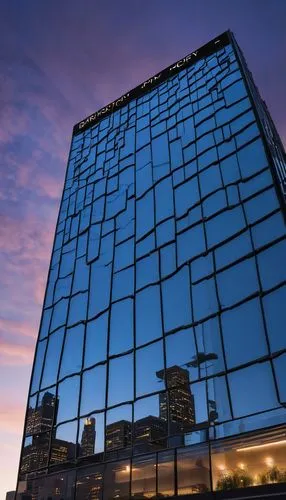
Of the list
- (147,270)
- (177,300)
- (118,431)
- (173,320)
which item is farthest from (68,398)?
(177,300)

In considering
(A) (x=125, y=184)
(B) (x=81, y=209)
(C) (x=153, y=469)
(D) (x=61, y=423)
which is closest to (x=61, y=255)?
(B) (x=81, y=209)

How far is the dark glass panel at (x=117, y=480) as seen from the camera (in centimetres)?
1791

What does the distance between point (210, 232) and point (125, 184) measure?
385 inches

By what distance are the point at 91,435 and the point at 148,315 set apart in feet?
20.1

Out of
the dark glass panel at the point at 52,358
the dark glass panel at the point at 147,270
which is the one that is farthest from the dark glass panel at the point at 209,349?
the dark glass panel at the point at 52,358

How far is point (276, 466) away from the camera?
1429 cm

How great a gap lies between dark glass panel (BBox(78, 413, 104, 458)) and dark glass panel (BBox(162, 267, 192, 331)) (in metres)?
5.44

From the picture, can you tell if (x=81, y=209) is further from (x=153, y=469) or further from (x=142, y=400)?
(x=153, y=469)

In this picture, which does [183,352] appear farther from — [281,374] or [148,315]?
[281,374]

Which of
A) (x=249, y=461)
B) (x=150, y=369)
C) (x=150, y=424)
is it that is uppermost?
(x=150, y=369)

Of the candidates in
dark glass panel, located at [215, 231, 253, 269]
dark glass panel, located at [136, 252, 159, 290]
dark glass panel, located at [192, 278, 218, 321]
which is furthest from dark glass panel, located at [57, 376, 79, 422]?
dark glass panel, located at [215, 231, 253, 269]

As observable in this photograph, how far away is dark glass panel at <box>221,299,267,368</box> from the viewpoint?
1664cm

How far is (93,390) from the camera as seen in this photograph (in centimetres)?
2166

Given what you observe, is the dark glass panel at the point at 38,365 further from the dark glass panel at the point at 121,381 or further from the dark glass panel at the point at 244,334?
the dark glass panel at the point at 244,334
